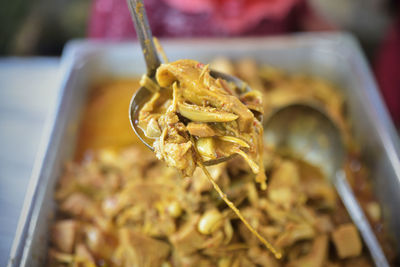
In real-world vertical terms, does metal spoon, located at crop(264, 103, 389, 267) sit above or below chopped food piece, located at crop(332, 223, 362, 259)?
above

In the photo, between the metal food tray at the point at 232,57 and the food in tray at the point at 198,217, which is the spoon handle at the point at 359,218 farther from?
the metal food tray at the point at 232,57

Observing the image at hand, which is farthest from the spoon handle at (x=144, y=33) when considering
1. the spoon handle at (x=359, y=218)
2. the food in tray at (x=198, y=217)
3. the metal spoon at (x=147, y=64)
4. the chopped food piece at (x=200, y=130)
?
the spoon handle at (x=359, y=218)

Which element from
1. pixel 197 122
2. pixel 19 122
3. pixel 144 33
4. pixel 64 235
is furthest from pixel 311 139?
pixel 19 122

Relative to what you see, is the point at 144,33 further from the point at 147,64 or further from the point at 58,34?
the point at 58,34

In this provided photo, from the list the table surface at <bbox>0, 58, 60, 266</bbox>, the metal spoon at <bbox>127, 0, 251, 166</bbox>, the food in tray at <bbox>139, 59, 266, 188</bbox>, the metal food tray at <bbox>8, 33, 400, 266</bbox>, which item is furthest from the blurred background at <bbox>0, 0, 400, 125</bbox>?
the food in tray at <bbox>139, 59, 266, 188</bbox>

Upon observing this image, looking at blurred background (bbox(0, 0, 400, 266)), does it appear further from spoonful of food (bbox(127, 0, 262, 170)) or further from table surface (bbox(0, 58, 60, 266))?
spoonful of food (bbox(127, 0, 262, 170))

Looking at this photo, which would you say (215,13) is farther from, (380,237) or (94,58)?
(380,237)

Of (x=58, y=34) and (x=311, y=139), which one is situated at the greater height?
(x=58, y=34)
